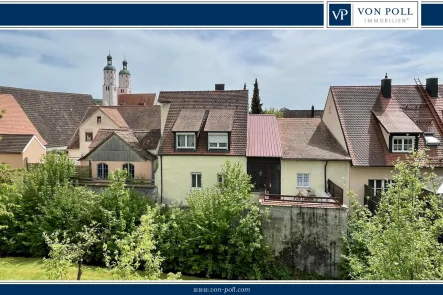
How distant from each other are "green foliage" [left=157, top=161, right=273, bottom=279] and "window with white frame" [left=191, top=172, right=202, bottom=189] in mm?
979

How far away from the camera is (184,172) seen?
9844mm

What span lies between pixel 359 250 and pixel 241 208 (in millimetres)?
3277

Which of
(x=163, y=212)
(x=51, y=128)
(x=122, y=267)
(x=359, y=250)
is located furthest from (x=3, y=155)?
(x=359, y=250)

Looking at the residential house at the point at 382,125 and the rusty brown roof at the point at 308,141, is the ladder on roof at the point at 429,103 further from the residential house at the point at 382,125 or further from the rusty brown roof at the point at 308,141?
the rusty brown roof at the point at 308,141

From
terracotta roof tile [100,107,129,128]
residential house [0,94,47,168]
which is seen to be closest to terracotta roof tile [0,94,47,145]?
residential house [0,94,47,168]

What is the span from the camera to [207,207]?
8.63 metres

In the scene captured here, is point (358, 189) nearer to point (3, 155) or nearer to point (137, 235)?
point (137, 235)

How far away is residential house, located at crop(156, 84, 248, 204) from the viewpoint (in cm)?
970

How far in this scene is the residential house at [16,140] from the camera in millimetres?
10258

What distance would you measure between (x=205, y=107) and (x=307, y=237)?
5442 millimetres

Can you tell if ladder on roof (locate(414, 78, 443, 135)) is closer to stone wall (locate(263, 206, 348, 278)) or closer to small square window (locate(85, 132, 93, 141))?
stone wall (locate(263, 206, 348, 278))

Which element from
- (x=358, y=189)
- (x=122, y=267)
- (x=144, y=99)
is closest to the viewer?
(x=122, y=267)

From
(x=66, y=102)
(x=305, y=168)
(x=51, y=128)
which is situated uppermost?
(x=66, y=102)

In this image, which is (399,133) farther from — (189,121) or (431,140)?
(189,121)
